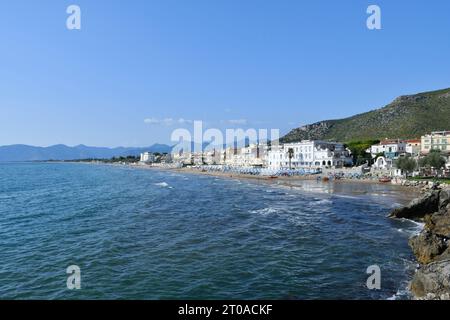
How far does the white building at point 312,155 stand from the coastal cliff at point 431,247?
228ft

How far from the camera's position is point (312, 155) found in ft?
349

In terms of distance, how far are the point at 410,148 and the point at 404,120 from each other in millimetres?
46710

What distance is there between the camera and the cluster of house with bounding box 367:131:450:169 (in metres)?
80.7

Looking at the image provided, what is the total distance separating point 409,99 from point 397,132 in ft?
121

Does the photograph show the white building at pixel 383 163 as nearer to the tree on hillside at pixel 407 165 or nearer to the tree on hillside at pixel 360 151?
the tree on hillside at pixel 360 151

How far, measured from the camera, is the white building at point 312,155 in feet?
331

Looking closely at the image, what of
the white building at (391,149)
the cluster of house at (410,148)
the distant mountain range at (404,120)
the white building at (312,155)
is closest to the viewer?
the cluster of house at (410,148)

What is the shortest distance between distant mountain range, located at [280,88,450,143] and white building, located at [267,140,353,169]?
27.8 meters

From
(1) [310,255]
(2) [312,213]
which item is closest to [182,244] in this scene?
(1) [310,255]

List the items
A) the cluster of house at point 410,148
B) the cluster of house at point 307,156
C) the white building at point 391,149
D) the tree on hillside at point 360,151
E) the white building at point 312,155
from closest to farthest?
the cluster of house at point 410,148 → the white building at point 391,149 → the tree on hillside at point 360,151 → the white building at point 312,155 → the cluster of house at point 307,156

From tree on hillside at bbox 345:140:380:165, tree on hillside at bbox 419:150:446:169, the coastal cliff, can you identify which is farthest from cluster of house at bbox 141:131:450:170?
the coastal cliff

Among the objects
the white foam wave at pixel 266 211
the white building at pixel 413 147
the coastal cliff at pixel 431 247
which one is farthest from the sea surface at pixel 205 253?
the white building at pixel 413 147

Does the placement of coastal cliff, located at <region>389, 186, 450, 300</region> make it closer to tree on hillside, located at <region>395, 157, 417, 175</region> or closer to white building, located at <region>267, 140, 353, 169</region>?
tree on hillside, located at <region>395, 157, 417, 175</region>

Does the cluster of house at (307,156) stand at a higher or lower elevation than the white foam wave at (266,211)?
higher
